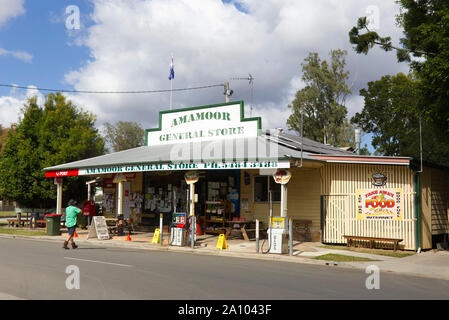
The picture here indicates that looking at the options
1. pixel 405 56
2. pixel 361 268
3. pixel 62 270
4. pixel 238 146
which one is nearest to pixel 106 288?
pixel 62 270

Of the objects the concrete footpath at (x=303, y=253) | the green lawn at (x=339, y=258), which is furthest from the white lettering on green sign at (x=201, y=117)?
the green lawn at (x=339, y=258)

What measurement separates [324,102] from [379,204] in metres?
28.5

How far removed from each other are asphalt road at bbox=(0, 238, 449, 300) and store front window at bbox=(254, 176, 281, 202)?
21.5ft

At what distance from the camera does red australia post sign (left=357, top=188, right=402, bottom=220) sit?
630 inches

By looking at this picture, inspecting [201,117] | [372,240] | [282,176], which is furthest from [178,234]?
[372,240]

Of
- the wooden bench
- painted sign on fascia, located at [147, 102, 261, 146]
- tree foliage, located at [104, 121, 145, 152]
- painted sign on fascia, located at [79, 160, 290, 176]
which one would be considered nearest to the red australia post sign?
the wooden bench

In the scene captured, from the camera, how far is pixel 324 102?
143 feet

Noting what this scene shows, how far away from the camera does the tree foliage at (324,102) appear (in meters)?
42.6

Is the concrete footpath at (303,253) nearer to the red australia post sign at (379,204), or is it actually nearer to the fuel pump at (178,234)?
the fuel pump at (178,234)

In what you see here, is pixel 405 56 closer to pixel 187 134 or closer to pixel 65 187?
pixel 187 134

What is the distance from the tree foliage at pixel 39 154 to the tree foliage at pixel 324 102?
835 inches

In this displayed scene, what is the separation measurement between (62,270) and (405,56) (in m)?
15.6

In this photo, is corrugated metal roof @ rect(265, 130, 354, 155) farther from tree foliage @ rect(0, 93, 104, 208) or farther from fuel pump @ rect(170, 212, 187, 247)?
tree foliage @ rect(0, 93, 104, 208)
